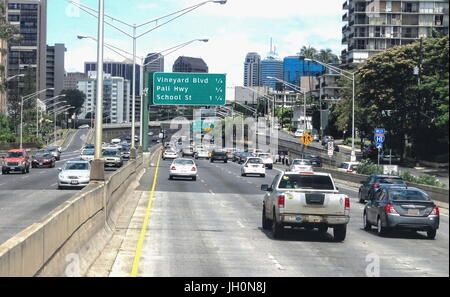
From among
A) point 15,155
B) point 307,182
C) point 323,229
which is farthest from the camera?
point 15,155

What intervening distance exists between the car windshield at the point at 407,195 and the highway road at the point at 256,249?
1.06 m

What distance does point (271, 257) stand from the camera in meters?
16.0

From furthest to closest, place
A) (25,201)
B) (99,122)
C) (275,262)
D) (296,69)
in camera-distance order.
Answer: (296,69), (25,201), (99,122), (275,262)

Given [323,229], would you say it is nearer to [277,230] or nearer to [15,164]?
[277,230]

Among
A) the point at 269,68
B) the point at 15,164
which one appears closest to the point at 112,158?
the point at 15,164

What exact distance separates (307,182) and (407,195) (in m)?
3.39

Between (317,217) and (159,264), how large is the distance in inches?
219

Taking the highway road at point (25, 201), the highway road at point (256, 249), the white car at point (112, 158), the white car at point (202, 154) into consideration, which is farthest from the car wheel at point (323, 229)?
the white car at point (202, 154)

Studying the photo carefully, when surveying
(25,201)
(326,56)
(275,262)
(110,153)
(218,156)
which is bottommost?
(25,201)

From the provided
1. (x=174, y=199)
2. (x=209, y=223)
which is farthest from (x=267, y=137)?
(x=209, y=223)

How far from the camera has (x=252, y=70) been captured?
8756 cm

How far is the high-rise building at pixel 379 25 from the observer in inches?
4350

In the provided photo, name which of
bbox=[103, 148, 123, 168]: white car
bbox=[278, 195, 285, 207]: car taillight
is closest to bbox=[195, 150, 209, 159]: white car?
bbox=[103, 148, 123, 168]: white car

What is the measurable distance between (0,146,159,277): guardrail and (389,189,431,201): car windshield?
795cm
